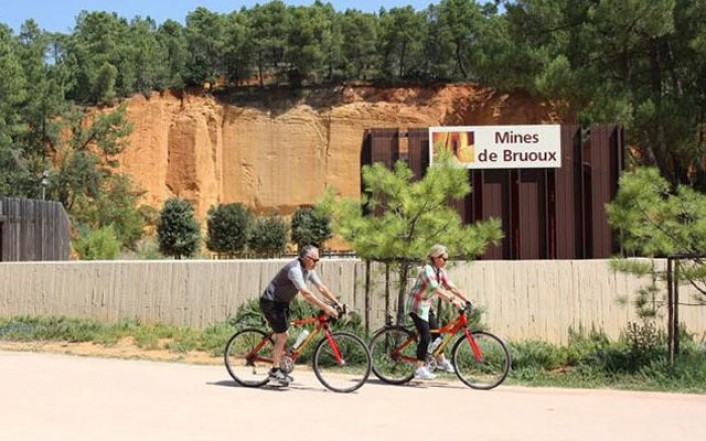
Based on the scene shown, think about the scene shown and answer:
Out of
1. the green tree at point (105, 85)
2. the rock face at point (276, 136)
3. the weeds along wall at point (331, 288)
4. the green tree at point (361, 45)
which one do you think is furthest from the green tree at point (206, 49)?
the weeds along wall at point (331, 288)

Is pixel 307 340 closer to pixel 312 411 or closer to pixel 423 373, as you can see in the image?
pixel 423 373

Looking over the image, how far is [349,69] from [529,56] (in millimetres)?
36907

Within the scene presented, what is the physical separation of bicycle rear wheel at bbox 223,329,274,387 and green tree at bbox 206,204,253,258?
130 feet

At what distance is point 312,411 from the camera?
870 centimetres

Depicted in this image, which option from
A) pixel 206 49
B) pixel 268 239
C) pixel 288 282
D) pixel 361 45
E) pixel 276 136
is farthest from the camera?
pixel 206 49

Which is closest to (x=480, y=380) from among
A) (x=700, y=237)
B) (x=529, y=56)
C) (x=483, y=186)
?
(x=700, y=237)

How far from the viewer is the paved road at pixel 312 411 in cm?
754

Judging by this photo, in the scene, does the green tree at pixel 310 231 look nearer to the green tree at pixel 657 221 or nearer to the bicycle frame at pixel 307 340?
the green tree at pixel 657 221

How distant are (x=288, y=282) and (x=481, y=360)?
2.73m

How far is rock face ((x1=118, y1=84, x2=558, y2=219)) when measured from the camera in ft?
206

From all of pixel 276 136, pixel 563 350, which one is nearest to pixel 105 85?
pixel 276 136

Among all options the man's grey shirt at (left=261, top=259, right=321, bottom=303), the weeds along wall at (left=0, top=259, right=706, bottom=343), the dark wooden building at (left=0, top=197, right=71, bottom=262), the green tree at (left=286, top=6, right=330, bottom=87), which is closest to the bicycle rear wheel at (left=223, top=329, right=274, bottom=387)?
the man's grey shirt at (left=261, top=259, right=321, bottom=303)

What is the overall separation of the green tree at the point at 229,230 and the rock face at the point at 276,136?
40.6 feet

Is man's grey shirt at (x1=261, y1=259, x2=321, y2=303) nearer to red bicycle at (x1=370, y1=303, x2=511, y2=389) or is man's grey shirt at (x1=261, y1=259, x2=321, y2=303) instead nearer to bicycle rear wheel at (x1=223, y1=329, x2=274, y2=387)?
bicycle rear wheel at (x1=223, y1=329, x2=274, y2=387)
